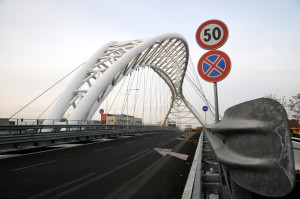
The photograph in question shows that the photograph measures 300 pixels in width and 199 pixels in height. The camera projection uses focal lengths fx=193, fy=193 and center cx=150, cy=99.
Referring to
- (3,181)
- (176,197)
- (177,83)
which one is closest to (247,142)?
(176,197)

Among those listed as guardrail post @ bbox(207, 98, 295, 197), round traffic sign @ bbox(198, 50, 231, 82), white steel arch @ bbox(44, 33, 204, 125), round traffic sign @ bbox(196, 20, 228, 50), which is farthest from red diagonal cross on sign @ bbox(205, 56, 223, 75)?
white steel arch @ bbox(44, 33, 204, 125)

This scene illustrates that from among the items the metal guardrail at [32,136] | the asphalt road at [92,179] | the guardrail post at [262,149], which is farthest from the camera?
the metal guardrail at [32,136]

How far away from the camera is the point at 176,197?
3.82m

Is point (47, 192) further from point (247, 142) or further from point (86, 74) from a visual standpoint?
point (86, 74)

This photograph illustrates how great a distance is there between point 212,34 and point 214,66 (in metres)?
0.80

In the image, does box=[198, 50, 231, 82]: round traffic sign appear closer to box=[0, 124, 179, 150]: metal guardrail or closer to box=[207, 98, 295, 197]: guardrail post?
box=[207, 98, 295, 197]: guardrail post

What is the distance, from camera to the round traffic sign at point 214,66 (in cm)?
434

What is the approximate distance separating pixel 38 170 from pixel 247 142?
6436 millimetres

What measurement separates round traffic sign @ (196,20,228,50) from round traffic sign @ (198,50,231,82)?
9.5 inches

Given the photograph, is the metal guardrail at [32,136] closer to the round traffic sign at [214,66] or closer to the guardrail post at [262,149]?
the round traffic sign at [214,66]

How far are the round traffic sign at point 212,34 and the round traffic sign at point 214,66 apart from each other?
0.24 meters

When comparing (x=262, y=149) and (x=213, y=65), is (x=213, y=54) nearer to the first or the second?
(x=213, y=65)

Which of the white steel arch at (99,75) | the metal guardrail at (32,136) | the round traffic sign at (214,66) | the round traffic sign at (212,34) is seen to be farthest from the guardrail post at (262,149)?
the white steel arch at (99,75)

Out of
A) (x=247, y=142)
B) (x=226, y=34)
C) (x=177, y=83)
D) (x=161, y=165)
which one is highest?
(x=177, y=83)
